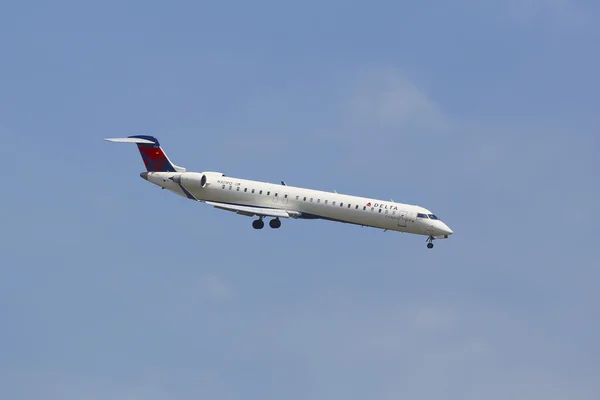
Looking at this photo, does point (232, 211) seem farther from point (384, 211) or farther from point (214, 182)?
point (384, 211)

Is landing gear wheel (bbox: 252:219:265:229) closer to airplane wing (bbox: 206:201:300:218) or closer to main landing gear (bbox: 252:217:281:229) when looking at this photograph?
main landing gear (bbox: 252:217:281:229)

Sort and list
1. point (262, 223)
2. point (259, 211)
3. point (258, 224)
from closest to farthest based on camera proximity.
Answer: point (259, 211) → point (258, 224) → point (262, 223)

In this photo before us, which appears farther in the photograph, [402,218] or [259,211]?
[259,211]

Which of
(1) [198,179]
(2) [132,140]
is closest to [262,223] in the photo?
(1) [198,179]

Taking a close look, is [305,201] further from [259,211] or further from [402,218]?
[402,218]

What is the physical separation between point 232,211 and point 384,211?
1023 centimetres

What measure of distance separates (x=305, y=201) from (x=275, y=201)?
2.29m

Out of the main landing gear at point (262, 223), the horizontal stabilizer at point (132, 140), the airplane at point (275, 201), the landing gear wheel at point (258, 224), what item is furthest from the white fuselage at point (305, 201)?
the horizontal stabilizer at point (132, 140)

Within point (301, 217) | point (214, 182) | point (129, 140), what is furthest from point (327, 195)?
point (129, 140)

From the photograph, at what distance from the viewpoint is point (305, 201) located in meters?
81.6

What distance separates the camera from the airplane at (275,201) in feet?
261

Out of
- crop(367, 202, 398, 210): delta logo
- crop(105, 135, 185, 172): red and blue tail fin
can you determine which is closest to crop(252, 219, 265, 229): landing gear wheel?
crop(105, 135, 185, 172): red and blue tail fin

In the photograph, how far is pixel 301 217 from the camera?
268ft

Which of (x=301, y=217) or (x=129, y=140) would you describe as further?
(x=129, y=140)
